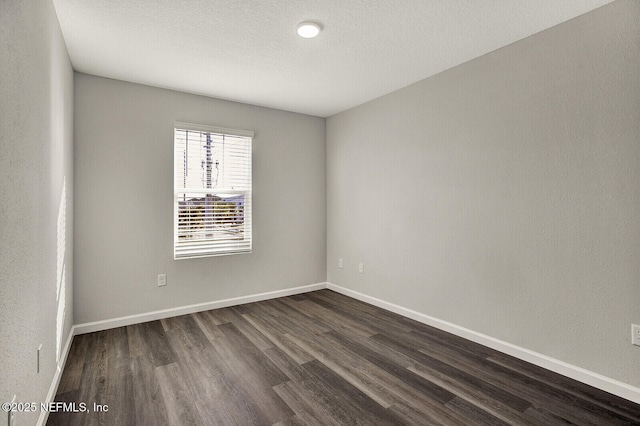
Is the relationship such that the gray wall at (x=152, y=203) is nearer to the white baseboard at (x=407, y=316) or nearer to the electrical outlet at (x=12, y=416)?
the white baseboard at (x=407, y=316)

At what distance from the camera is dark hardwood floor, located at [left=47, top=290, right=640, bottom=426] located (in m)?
1.88

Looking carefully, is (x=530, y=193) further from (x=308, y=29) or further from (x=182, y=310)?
(x=182, y=310)

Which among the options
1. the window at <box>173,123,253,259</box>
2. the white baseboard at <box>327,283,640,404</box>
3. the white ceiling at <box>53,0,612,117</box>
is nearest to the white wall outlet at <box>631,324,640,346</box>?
the white baseboard at <box>327,283,640,404</box>

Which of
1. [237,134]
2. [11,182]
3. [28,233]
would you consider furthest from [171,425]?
[237,134]

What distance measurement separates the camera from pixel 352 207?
4309mm

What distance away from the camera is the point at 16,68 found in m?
1.33

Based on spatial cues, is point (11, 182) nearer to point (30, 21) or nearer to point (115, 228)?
point (30, 21)

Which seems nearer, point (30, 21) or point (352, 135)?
point (30, 21)

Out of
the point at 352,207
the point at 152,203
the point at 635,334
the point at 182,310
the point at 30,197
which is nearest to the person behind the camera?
the point at 30,197

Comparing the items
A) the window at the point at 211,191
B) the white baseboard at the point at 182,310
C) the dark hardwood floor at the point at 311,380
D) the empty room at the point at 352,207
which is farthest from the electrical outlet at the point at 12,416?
the window at the point at 211,191

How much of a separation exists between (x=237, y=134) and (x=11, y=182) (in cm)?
284

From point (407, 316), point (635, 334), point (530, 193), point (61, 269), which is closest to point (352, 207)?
point (407, 316)

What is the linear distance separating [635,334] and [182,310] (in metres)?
3.85

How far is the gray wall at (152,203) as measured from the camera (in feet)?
10.3
